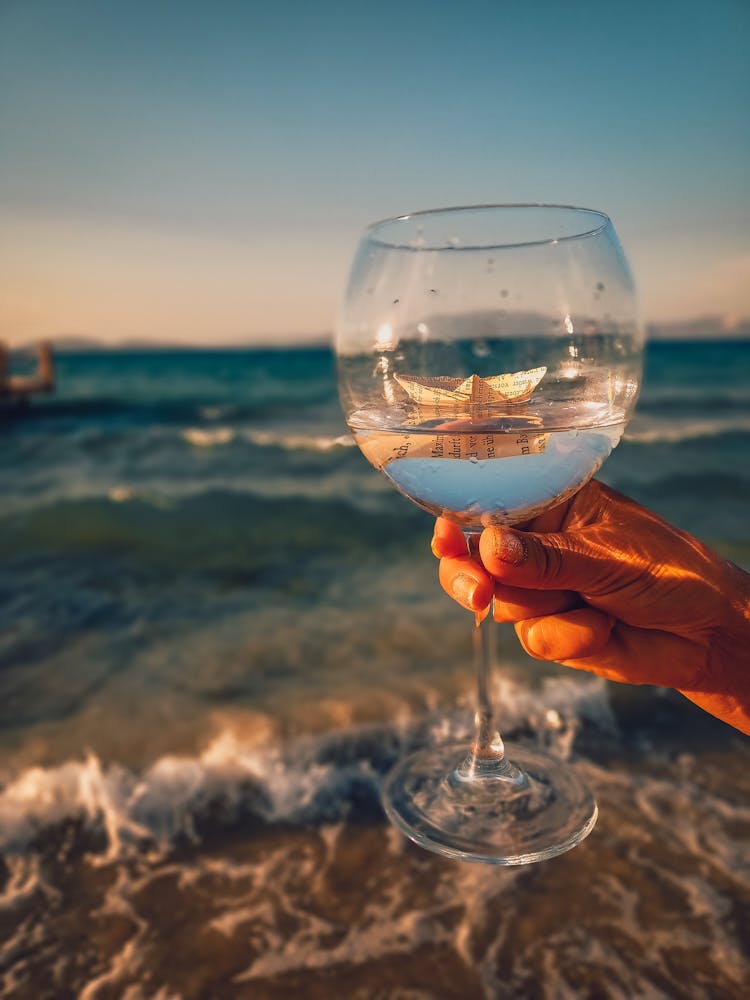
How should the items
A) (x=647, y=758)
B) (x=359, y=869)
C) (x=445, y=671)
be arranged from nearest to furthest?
(x=359, y=869) → (x=647, y=758) → (x=445, y=671)

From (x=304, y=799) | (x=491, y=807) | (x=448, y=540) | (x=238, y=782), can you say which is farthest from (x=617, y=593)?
(x=238, y=782)

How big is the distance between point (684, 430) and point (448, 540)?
15.4 m

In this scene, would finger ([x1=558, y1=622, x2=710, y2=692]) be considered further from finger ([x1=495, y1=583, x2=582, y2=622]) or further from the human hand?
finger ([x1=495, y1=583, x2=582, y2=622])

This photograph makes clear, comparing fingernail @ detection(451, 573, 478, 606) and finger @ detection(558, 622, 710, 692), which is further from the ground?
fingernail @ detection(451, 573, 478, 606)

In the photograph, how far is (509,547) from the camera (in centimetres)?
146

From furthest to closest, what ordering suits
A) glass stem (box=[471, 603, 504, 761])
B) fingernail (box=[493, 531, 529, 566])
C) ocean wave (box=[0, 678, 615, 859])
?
ocean wave (box=[0, 678, 615, 859]), glass stem (box=[471, 603, 504, 761]), fingernail (box=[493, 531, 529, 566])

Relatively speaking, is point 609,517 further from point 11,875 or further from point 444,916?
point 11,875

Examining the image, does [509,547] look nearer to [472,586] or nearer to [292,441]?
[472,586]

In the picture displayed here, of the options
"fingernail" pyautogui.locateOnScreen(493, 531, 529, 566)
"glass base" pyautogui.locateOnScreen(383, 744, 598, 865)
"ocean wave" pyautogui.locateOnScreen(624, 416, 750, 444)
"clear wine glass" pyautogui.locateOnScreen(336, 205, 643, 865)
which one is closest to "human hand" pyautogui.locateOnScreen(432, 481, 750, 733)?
"fingernail" pyautogui.locateOnScreen(493, 531, 529, 566)

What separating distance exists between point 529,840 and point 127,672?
3330mm

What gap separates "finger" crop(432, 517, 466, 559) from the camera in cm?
174

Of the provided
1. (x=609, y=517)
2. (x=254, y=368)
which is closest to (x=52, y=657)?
(x=609, y=517)

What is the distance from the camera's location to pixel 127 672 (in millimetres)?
4438

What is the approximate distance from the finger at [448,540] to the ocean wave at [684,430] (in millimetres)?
13001
